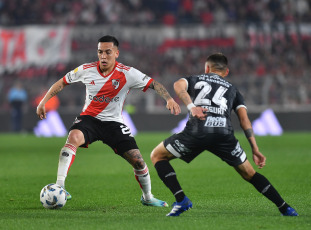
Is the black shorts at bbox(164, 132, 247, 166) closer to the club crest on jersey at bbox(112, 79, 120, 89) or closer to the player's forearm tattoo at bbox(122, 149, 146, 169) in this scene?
the player's forearm tattoo at bbox(122, 149, 146, 169)

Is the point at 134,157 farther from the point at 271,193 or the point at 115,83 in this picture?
the point at 271,193

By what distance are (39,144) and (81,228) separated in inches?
567

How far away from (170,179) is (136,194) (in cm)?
240

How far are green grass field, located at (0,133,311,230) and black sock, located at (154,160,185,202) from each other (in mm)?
245

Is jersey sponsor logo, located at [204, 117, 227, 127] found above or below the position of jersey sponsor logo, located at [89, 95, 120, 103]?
below

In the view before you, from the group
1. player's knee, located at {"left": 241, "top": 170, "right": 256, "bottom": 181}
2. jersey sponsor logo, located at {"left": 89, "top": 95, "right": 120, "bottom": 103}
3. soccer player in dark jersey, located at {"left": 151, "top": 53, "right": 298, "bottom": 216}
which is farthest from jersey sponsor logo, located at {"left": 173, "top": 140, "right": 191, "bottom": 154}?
jersey sponsor logo, located at {"left": 89, "top": 95, "right": 120, "bottom": 103}

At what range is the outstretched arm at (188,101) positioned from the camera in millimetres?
6289

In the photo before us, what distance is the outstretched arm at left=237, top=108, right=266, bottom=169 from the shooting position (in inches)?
260

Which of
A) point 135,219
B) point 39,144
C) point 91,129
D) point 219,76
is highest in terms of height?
point 219,76

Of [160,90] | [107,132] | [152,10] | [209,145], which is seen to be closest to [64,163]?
[107,132]

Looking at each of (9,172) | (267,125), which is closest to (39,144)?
(9,172)

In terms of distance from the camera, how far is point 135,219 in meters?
6.57

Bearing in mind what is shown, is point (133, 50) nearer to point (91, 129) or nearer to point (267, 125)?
point (267, 125)

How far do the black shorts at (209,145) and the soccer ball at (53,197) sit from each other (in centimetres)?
147
